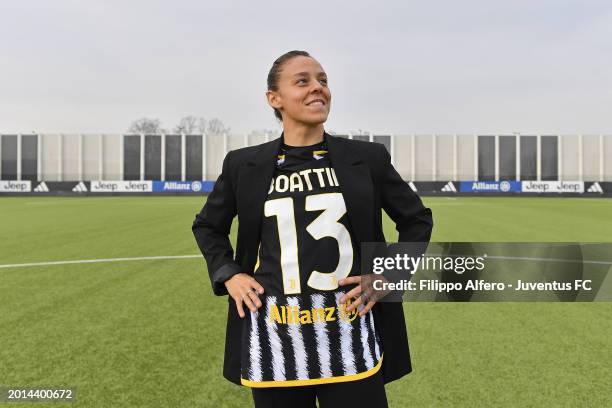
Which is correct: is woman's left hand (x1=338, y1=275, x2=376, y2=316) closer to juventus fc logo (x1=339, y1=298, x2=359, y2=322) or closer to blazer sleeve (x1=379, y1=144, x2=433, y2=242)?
juventus fc logo (x1=339, y1=298, x2=359, y2=322)

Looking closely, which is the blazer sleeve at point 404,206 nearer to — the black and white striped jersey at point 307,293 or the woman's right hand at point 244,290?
the black and white striped jersey at point 307,293

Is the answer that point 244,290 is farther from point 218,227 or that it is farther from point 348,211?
point 348,211

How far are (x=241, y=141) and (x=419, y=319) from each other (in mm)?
46893

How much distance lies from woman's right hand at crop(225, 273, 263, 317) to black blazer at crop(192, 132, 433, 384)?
0.12 ft

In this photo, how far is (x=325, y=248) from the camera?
1552 mm

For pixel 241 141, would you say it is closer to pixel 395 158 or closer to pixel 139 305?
pixel 395 158

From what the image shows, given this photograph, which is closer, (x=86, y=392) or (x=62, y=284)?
(x=86, y=392)

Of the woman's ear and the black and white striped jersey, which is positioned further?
the woman's ear

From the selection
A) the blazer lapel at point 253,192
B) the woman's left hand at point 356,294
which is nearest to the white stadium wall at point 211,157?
the blazer lapel at point 253,192

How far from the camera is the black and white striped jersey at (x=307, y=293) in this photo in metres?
1.55

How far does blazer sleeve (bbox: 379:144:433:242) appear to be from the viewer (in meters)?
1.71

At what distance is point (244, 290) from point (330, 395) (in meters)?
0.44

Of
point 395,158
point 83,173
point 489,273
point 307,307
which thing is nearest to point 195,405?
point 307,307

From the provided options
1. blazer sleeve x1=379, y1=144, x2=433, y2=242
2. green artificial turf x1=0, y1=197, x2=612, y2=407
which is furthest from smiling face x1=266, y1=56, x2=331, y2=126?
green artificial turf x1=0, y1=197, x2=612, y2=407
